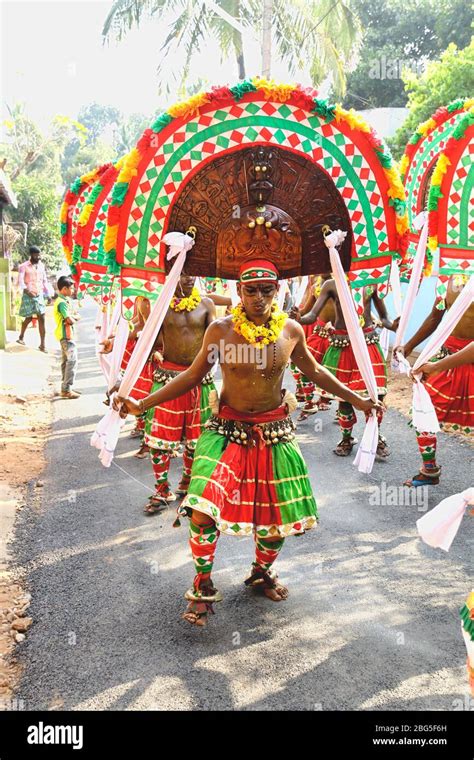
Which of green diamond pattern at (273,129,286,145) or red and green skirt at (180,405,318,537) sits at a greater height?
green diamond pattern at (273,129,286,145)

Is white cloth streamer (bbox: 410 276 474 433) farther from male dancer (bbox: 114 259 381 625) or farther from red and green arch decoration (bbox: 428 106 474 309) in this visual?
male dancer (bbox: 114 259 381 625)

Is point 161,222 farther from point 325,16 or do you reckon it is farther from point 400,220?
point 325,16

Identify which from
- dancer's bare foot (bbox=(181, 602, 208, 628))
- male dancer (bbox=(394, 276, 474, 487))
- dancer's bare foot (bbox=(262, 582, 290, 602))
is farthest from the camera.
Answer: male dancer (bbox=(394, 276, 474, 487))

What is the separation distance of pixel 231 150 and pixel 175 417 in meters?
2.60

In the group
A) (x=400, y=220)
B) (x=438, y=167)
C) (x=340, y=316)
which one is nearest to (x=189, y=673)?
(x=400, y=220)

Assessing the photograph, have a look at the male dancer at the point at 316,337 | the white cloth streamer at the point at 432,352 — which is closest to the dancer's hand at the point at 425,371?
the white cloth streamer at the point at 432,352

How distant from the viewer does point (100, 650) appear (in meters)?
3.69

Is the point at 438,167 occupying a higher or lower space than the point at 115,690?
higher

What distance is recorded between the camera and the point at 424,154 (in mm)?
6664

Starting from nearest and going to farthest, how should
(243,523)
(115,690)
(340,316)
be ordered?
1. (115,690)
2. (243,523)
3. (340,316)

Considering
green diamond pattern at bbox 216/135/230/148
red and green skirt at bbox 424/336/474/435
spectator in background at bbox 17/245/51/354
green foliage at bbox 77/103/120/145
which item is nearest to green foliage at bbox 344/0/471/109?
spectator in background at bbox 17/245/51/354

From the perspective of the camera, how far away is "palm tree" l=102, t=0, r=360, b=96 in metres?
17.2

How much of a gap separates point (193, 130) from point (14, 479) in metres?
4.19

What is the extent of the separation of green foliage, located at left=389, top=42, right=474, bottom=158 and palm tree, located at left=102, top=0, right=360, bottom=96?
14.6 feet
